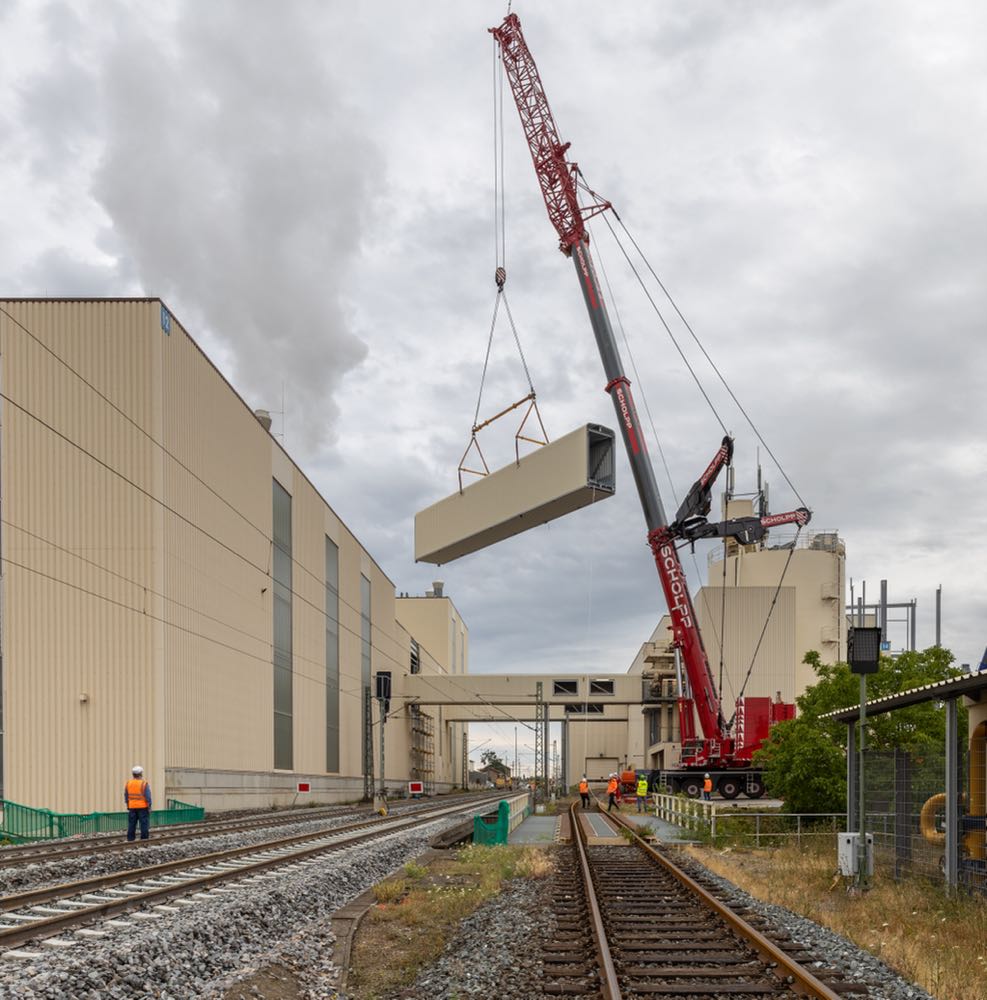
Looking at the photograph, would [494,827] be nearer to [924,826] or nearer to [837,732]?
[837,732]

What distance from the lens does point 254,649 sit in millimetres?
49062

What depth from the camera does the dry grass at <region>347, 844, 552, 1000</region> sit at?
1037cm

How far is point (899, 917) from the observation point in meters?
12.8

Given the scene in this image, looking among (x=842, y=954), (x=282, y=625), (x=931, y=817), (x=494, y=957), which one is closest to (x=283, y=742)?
(x=282, y=625)

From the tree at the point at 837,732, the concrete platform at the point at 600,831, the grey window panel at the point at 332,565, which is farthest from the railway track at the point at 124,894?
the grey window panel at the point at 332,565

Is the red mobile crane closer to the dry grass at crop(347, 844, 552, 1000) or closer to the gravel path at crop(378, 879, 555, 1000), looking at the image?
the dry grass at crop(347, 844, 552, 1000)

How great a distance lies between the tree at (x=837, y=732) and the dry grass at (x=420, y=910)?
28.2 ft

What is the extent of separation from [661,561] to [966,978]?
2950 cm

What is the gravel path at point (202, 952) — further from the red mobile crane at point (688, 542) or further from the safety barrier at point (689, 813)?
the red mobile crane at point (688, 542)

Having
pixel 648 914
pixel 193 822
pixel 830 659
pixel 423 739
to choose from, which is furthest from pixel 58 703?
pixel 423 739

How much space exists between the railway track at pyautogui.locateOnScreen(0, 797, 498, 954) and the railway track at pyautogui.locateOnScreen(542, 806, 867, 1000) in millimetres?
4429

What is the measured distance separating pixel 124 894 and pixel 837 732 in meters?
19.2

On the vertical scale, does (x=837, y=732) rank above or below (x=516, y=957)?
below

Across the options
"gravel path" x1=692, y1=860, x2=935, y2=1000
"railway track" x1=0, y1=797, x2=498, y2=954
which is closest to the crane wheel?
"gravel path" x1=692, y1=860, x2=935, y2=1000
